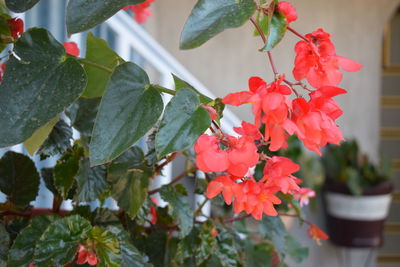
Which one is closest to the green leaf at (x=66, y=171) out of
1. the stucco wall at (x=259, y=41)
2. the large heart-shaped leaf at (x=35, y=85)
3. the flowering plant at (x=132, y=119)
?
the flowering plant at (x=132, y=119)

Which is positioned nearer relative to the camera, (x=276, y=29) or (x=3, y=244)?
(x=276, y=29)

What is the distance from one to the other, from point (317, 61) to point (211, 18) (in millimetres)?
119

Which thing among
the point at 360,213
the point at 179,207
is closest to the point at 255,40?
the point at 360,213

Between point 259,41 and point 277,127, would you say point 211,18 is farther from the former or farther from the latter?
point 259,41

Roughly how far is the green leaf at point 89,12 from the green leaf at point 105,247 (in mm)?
217

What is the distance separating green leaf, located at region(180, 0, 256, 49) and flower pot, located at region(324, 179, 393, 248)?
103 inches

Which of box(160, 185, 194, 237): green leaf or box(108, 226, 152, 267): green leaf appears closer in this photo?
box(108, 226, 152, 267): green leaf

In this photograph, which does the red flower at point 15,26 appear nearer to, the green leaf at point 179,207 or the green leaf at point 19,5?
the green leaf at point 19,5

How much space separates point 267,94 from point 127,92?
0.11 metres

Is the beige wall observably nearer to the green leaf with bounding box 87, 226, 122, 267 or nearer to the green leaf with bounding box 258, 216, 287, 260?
the green leaf with bounding box 258, 216, 287, 260

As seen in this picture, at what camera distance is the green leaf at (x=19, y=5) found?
43 centimetres

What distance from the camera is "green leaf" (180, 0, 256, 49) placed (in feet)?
1.16

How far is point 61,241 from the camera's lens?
0.53m

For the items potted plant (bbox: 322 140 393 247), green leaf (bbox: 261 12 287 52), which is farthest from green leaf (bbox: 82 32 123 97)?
potted plant (bbox: 322 140 393 247)
